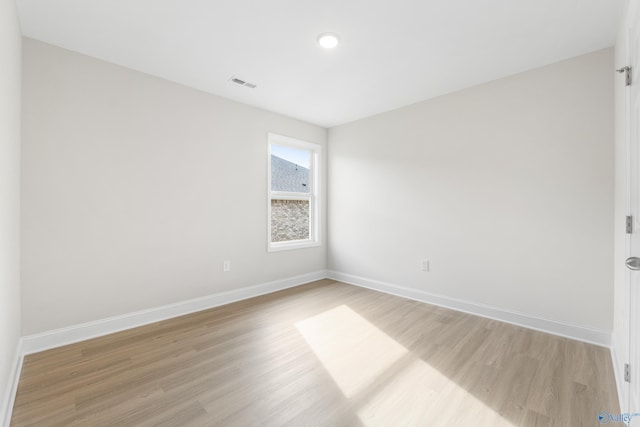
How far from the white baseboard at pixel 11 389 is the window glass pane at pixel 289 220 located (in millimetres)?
2526

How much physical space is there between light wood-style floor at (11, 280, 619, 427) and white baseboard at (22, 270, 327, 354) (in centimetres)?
11

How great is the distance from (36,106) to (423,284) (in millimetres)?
4028

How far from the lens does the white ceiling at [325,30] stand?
1.86 meters

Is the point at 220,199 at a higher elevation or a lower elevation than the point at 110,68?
lower

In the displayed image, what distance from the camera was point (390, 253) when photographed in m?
3.72

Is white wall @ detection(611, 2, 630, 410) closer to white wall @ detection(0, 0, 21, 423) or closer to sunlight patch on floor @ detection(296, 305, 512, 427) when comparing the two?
sunlight patch on floor @ detection(296, 305, 512, 427)

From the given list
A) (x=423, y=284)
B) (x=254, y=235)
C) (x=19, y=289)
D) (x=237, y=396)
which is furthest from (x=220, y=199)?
(x=423, y=284)

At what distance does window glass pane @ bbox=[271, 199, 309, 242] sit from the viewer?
398cm

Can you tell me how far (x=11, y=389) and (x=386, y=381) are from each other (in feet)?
7.40

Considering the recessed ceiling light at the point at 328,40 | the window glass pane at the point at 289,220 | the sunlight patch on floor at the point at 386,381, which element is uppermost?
the recessed ceiling light at the point at 328,40

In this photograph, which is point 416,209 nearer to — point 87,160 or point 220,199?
point 220,199

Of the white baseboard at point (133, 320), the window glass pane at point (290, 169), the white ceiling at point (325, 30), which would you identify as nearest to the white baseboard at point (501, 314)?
the white baseboard at point (133, 320)

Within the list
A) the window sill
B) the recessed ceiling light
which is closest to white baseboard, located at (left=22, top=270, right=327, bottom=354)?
the window sill

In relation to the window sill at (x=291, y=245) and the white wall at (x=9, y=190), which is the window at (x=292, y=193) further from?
the white wall at (x=9, y=190)
